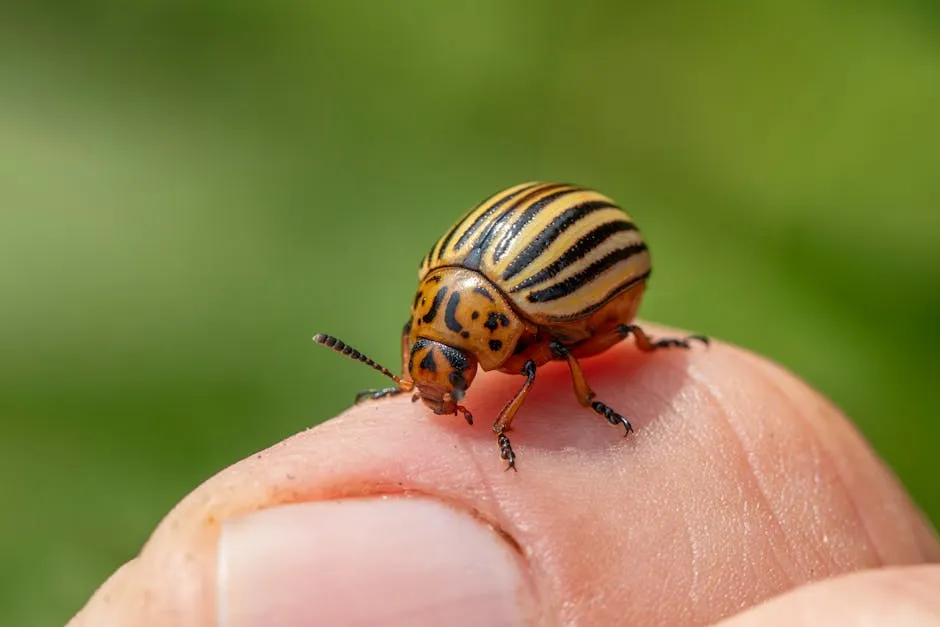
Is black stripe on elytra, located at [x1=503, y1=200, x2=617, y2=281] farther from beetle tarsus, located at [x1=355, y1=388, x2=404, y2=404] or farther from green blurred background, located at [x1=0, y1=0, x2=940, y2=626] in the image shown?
green blurred background, located at [x1=0, y1=0, x2=940, y2=626]

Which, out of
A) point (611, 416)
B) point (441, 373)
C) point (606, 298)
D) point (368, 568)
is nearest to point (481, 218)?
point (606, 298)

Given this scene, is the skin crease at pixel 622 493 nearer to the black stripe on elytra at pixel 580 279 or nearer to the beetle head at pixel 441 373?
the beetle head at pixel 441 373

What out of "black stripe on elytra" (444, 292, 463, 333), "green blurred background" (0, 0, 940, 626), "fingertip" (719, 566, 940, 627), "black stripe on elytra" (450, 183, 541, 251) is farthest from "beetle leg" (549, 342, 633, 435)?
"green blurred background" (0, 0, 940, 626)

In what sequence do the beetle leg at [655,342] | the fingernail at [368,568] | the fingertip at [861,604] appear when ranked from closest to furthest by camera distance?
the fingertip at [861,604], the fingernail at [368,568], the beetle leg at [655,342]

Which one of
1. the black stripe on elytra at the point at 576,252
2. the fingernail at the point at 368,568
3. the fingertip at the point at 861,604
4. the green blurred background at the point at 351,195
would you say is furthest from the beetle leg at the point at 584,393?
the green blurred background at the point at 351,195

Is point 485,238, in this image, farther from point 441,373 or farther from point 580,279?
point 441,373

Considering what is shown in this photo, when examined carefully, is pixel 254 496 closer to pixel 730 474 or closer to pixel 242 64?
pixel 730 474
